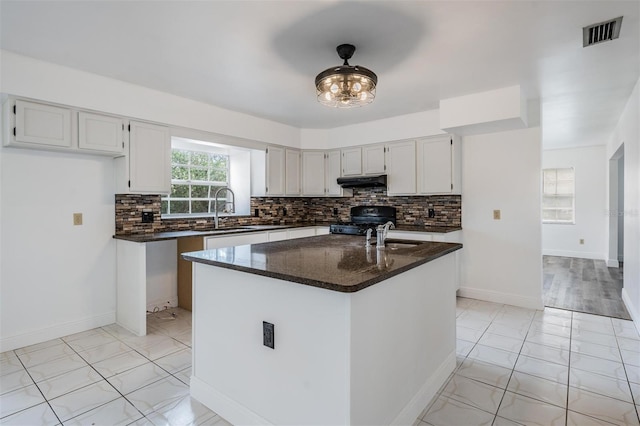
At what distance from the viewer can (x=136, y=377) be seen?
227 centimetres

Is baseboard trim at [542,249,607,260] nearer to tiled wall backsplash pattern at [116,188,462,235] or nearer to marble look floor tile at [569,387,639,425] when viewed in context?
tiled wall backsplash pattern at [116,188,462,235]

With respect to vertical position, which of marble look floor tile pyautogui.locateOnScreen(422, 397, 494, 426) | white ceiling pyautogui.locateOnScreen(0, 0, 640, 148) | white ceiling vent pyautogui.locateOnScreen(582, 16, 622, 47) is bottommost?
marble look floor tile pyautogui.locateOnScreen(422, 397, 494, 426)

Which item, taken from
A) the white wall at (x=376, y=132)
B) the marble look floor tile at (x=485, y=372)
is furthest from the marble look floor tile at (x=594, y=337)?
Result: the white wall at (x=376, y=132)

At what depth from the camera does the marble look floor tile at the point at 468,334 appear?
9.61ft

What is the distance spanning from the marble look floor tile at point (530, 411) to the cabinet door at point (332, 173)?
11.3ft

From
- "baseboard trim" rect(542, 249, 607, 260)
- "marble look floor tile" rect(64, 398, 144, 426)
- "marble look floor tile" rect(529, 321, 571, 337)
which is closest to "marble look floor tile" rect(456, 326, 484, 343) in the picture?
"marble look floor tile" rect(529, 321, 571, 337)

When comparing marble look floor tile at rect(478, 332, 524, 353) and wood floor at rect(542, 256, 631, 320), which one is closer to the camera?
marble look floor tile at rect(478, 332, 524, 353)

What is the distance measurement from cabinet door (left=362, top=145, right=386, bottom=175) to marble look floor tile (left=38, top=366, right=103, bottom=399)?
3700 millimetres

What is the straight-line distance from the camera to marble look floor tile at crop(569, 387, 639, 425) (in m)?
1.85

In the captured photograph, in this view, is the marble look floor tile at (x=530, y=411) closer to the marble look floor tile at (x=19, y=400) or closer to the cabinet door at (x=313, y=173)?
the marble look floor tile at (x=19, y=400)

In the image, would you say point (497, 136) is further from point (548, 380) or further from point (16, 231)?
point (16, 231)

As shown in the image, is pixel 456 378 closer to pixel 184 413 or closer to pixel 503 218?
pixel 184 413

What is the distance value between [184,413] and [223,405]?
234 millimetres

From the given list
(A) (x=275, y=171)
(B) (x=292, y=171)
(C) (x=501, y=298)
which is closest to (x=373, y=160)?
(B) (x=292, y=171)
